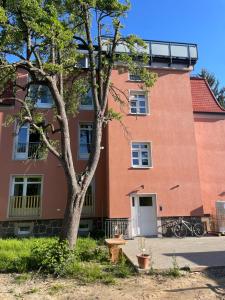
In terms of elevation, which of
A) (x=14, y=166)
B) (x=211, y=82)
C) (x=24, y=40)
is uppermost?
(x=211, y=82)

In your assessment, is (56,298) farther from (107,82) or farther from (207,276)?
(107,82)

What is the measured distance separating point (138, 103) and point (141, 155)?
332cm

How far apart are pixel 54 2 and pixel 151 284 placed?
1081 centimetres

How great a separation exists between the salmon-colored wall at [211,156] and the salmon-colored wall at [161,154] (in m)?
1.27

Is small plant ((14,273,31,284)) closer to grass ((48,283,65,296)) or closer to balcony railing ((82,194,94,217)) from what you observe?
grass ((48,283,65,296))

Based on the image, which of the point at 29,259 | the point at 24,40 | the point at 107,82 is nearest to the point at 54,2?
the point at 24,40

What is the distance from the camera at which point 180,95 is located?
18391 millimetres

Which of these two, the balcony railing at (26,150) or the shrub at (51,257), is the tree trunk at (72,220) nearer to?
the shrub at (51,257)

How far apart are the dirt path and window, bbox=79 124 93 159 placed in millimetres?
9998

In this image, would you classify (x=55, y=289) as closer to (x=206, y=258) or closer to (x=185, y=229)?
(x=206, y=258)

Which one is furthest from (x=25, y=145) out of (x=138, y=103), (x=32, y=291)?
(x=32, y=291)

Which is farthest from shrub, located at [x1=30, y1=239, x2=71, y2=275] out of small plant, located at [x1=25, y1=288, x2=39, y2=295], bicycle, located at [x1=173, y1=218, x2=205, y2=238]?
bicycle, located at [x1=173, y1=218, x2=205, y2=238]

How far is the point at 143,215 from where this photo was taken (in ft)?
53.7

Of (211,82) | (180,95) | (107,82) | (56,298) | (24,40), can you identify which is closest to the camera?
(56,298)
